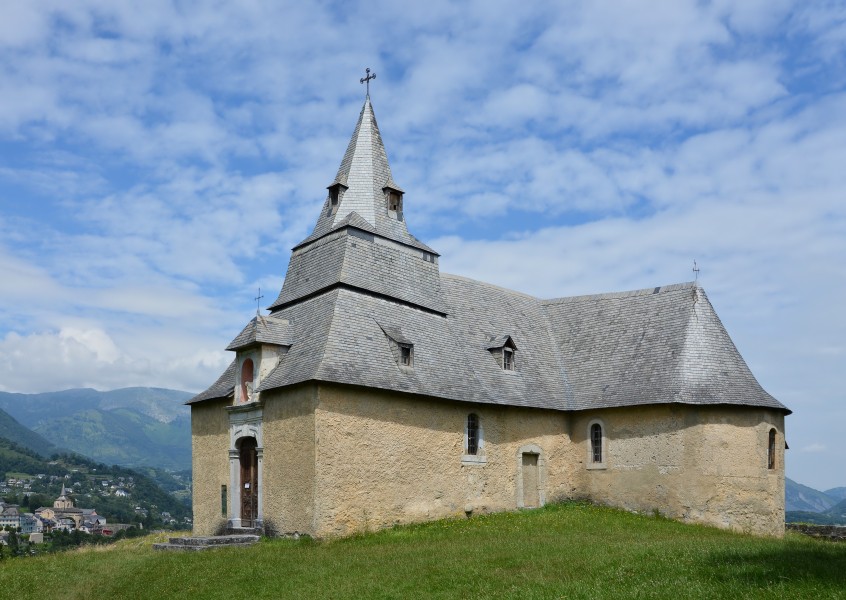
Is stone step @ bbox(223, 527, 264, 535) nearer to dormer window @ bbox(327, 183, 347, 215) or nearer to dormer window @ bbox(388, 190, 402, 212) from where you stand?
dormer window @ bbox(327, 183, 347, 215)

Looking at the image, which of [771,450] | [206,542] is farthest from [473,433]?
[771,450]

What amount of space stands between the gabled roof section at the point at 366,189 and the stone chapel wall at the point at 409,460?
7.45 meters

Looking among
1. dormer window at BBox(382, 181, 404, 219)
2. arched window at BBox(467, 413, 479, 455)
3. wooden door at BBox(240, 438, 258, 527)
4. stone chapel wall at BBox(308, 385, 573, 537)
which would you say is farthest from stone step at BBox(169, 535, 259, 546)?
dormer window at BBox(382, 181, 404, 219)

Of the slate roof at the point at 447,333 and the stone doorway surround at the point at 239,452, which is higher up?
the slate roof at the point at 447,333

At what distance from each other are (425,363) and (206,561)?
10.5 meters

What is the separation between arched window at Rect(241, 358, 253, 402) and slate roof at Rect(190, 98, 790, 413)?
34.4 inches

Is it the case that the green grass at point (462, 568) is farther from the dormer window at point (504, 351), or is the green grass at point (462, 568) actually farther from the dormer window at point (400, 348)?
the dormer window at point (504, 351)

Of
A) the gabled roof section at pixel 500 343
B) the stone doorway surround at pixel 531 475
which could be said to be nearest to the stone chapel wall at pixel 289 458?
the stone doorway surround at pixel 531 475

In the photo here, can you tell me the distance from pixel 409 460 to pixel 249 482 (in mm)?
5711

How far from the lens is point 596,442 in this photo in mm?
34094

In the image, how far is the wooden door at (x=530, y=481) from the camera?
3253 cm

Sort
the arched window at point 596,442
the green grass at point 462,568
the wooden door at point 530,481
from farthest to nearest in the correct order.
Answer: the arched window at point 596,442 → the wooden door at point 530,481 → the green grass at point 462,568

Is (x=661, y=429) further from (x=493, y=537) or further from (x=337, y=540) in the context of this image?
(x=337, y=540)

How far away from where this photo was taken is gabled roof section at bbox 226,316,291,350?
1138 inches
